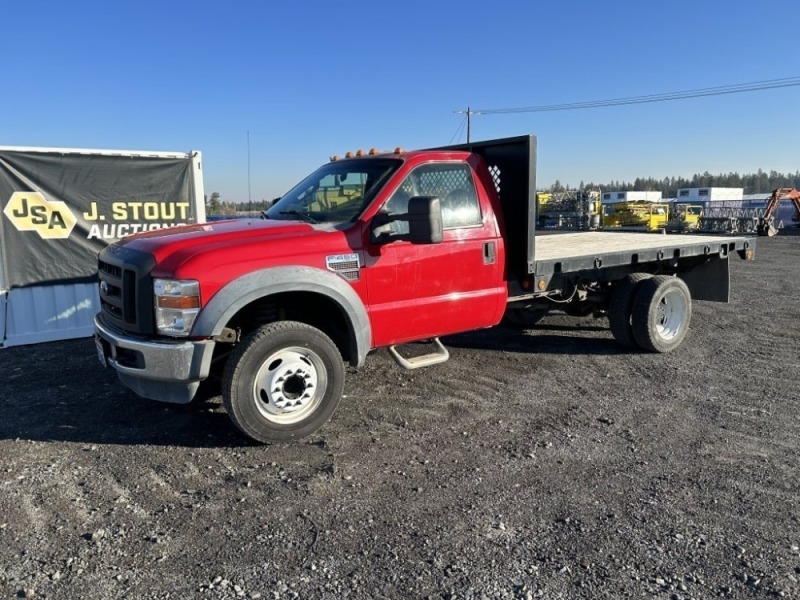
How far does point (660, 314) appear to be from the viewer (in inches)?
283

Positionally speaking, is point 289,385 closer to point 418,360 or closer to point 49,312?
point 418,360

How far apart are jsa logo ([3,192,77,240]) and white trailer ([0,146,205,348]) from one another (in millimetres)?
11

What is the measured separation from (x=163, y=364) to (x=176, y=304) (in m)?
0.42

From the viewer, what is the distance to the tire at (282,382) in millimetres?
4297

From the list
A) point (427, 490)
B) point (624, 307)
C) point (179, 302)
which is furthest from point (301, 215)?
point (624, 307)

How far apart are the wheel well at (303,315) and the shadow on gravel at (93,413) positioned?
2.82 feet

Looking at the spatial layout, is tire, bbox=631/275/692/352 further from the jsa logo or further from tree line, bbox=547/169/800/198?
tree line, bbox=547/169/800/198

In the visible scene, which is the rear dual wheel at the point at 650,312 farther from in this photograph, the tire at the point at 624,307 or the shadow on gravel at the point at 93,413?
the shadow on gravel at the point at 93,413

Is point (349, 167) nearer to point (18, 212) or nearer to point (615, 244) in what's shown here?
point (615, 244)

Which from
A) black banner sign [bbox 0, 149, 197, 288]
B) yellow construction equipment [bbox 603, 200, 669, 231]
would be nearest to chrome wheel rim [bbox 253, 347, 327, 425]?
black banner sign [bbox 0, 149, 197, 288]

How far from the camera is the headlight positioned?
4098 millimetres

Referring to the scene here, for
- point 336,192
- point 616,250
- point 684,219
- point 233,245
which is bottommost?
point 616,250

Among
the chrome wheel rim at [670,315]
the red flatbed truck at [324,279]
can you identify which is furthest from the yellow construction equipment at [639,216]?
the red flatbed truck at [324,279]

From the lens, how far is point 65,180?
25.8 ft
